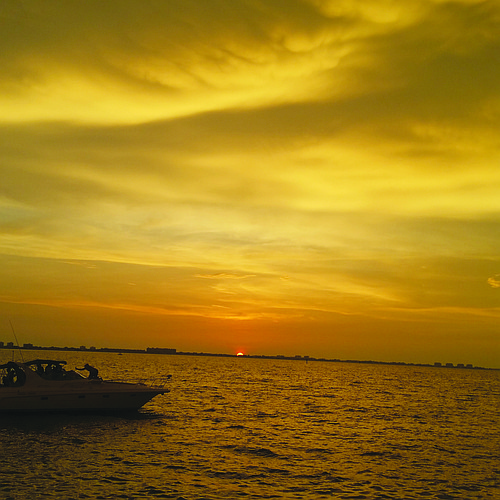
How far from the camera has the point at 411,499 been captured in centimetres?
1975

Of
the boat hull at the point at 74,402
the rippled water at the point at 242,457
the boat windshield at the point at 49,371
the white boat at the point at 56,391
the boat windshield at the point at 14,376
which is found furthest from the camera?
the boat windshield at the point at 49,371

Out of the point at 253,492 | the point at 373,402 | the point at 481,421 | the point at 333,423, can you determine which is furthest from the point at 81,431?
the point at 373,402

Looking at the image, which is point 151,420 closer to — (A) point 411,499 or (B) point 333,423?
(B) point 333,423

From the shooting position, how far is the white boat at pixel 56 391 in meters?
31.5

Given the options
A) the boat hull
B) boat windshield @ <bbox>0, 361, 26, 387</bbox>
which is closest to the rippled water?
the boat hull

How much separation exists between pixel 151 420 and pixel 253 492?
58.8 feet

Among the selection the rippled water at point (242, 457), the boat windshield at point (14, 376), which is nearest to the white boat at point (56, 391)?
the boat windshield at point (14, 376)

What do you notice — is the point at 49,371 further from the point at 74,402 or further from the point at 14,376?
the point at 74,402

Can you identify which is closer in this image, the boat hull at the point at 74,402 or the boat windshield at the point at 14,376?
the boat hull at the point at 74,402

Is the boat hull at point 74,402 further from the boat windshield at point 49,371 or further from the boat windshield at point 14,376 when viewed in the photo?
the boat windshield at point 49,371

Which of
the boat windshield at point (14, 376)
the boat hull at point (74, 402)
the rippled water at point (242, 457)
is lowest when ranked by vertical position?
the rippled water at point (242, 457)

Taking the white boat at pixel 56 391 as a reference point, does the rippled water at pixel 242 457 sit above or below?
below

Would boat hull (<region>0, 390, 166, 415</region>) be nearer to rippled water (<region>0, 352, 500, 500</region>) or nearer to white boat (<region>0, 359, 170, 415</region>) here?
white boat (<region>0, 359, 170, 415</region>)

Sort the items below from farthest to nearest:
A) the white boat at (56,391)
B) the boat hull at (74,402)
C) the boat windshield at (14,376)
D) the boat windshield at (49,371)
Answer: the boat windshield at (49,371), the boat windshield at (14,376), the white boat at (56,391), the boat hull at (74,402)
